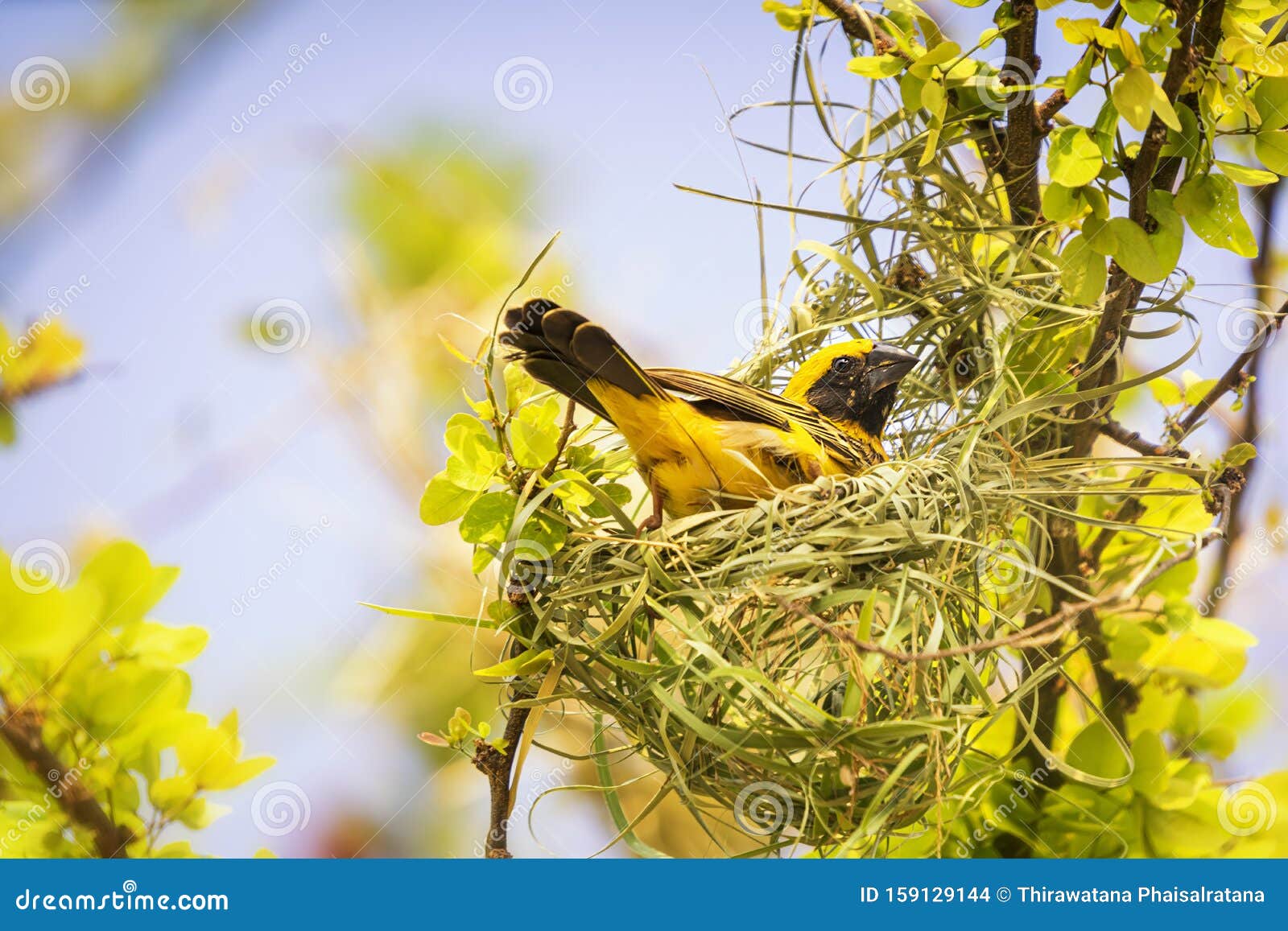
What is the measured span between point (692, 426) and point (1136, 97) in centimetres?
62

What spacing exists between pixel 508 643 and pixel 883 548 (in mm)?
458

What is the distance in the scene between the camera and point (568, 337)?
46.2 inches

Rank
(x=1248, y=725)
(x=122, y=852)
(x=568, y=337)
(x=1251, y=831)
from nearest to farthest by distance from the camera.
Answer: (x=122, y=852), (x=568, y=337), (x=1251, y=831), (x=1248, y=725)

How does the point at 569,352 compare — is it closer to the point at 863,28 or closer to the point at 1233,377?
the point at 863,28

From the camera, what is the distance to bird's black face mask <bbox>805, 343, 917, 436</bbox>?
61.0 inches

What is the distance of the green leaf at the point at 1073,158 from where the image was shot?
1174 millimetres

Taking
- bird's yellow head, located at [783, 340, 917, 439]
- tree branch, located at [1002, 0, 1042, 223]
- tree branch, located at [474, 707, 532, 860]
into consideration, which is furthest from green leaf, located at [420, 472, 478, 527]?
tree branch, located at [1002, 0, 1042, 223]

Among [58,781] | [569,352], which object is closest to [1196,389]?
[569,352]

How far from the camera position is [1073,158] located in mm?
1184

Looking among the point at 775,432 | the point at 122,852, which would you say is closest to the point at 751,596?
the point at 775,432

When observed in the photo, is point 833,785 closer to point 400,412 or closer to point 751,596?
point 751,596

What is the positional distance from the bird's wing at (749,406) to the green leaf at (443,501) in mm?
308

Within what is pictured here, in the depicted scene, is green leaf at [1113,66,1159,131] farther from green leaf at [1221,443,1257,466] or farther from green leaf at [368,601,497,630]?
green leaf at [368,601,497,630]

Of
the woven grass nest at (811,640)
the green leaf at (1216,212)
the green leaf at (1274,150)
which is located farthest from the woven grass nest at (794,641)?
the green leaf at (1274,150)
